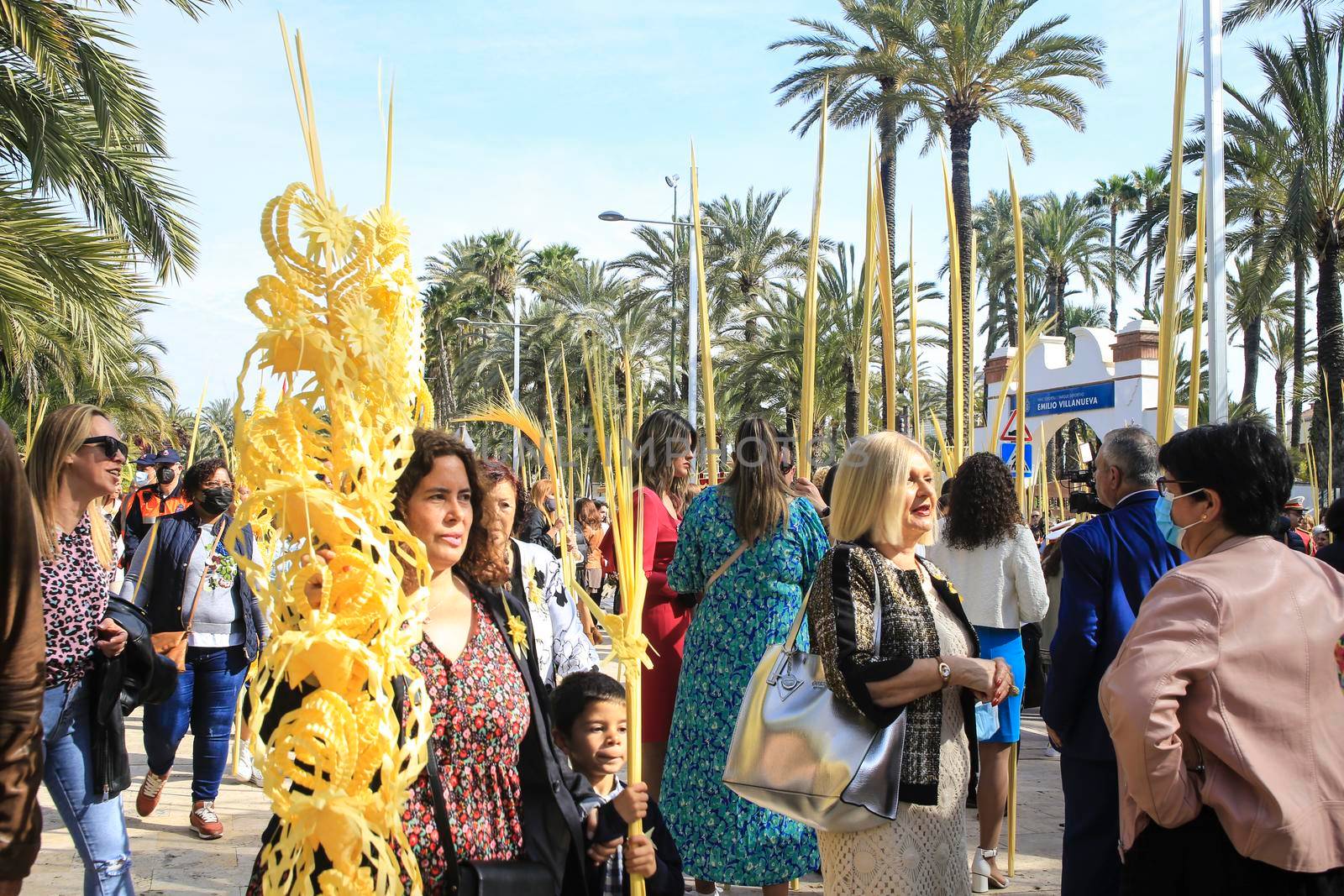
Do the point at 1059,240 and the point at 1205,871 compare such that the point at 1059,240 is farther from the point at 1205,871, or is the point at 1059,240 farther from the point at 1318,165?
the point at 1205,871

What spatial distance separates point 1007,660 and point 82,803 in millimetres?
3657

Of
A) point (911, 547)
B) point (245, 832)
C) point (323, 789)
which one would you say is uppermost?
point (911, 547)

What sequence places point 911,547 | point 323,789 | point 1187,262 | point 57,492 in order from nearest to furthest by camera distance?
point 323,789, point 911,547, point 57,492, point 1187,262

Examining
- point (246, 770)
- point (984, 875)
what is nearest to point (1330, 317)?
point (984, 875)

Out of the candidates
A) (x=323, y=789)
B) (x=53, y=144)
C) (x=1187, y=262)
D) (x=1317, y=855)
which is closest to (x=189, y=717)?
(x=323, y=789)

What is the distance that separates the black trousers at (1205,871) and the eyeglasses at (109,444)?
9.84ft

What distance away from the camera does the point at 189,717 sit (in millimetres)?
5672

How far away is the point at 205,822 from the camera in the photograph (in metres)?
5.35

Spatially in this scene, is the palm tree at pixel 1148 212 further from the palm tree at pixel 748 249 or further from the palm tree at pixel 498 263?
the palm tree at pixel 498 263

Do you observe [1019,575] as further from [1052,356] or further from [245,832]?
[1052,356]

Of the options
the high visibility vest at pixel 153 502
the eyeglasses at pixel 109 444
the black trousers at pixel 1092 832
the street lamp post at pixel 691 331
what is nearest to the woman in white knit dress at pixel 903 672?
the black trousers at pixel 1092 832

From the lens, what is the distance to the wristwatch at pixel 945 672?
2.88 m

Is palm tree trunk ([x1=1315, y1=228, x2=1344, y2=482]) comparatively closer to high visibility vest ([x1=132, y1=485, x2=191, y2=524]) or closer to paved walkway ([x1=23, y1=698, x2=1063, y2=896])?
paved walkway ([x1=23, y1=698, x2=1063, y2=896])

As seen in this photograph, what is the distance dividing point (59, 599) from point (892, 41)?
18315 millimetres
